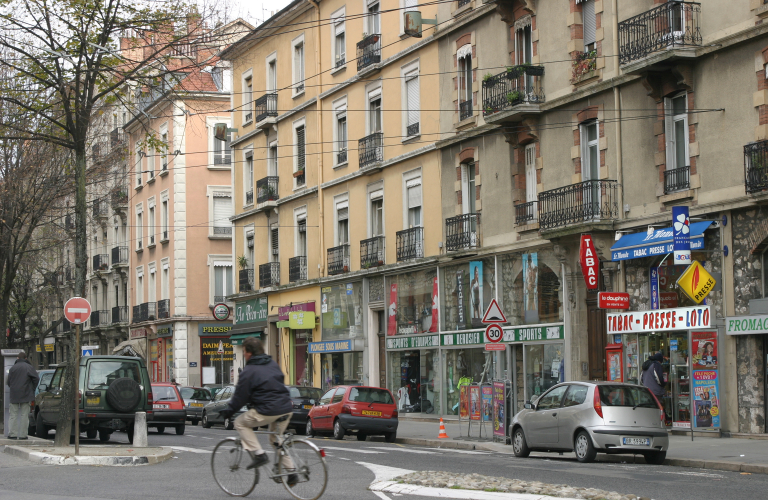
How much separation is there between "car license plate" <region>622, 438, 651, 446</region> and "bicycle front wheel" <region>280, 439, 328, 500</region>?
8.51 m

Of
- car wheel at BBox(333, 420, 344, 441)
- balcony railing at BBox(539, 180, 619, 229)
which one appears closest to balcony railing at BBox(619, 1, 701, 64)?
balcony railing at BBox(539, 180, 619, 229)

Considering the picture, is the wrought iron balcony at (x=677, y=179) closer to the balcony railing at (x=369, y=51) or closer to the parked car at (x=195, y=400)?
the balcony railing at (x=369, y=51)

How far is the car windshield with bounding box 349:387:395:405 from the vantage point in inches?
1051

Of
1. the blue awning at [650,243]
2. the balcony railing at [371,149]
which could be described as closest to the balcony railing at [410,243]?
the balcony railing at [371,149]

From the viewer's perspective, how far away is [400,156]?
3584 cm

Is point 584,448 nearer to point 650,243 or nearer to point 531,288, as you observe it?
point 650,243

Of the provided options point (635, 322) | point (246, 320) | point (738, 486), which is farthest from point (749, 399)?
point (246, 320)

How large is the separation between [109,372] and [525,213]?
487 inches

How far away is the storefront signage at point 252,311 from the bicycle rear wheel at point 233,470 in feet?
113

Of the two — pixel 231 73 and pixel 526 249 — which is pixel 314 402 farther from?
pixel 231 73

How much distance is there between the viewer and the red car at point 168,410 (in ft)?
94.8

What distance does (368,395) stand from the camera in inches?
1056

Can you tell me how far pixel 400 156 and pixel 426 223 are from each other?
2.76 metres

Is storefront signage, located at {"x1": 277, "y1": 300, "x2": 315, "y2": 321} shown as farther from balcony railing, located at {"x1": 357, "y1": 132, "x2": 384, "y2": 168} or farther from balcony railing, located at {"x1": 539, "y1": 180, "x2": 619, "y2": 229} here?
balcony railing, located at {"x1": 539, "y1": 180, "x2": 619, "y2": 229}
